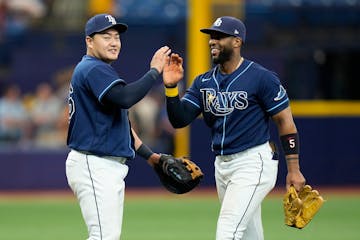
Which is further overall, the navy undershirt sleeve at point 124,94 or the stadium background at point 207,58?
the stadium background at point 207,58

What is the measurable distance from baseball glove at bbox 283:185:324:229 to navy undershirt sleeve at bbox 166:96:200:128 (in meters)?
0.96

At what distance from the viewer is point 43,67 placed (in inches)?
699

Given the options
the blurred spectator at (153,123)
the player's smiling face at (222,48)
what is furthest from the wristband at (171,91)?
the blurred spectator at (153,123)

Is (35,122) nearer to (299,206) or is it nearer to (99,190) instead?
(299,206)

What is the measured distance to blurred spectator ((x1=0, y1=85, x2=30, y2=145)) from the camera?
16.3m

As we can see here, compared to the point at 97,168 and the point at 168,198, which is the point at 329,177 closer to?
the point at 168,198

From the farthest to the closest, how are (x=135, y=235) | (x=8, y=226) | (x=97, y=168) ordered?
(x=8, y=226) < (x=135, y=235) < (x=97, y=168)

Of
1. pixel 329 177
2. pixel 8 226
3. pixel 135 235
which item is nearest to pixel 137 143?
pixel 135 235

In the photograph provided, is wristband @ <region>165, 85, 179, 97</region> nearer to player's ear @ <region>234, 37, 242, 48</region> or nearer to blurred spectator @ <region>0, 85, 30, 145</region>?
player's ear @ <region>234, 37, 242, 48</region>

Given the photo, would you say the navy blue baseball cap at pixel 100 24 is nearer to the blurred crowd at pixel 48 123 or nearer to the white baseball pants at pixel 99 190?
the white baseball pants at pixel 99 190

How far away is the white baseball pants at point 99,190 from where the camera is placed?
6195mm

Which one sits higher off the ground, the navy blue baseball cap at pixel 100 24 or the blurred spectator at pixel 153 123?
the navy blue baseball cap at pixel 100 24

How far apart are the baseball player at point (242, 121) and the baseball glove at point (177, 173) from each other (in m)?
0.24

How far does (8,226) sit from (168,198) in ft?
13.2
